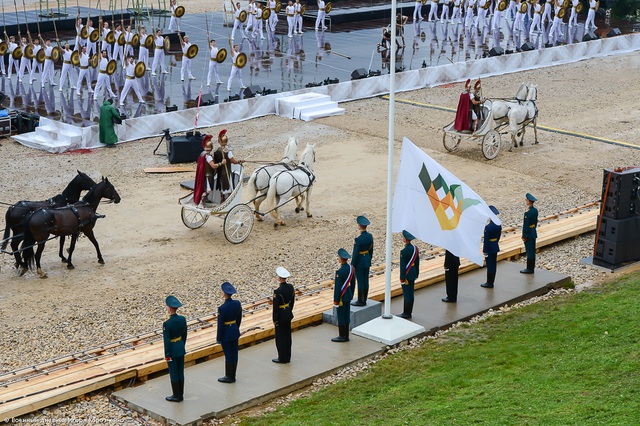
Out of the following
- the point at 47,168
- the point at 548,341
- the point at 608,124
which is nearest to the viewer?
the point at 548,341

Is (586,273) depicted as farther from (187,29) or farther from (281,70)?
(187,29)

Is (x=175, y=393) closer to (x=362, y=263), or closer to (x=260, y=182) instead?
(x=362, y=263)

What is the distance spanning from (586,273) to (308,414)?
25.3 ft

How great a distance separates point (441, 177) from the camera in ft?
47.5

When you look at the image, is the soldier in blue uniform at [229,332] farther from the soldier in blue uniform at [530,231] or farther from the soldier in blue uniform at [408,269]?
the soldier in blue uniform at [530,231]

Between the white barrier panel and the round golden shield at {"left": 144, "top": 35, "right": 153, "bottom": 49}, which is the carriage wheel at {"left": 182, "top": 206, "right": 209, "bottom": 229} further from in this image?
the round golden shield at {"left": 144, "top": 35, "right": 153, "bottom": 49}

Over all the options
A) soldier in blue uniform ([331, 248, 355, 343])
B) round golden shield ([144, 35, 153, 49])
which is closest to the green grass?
soldier in blue uniform ([331, 248, 355, 343])

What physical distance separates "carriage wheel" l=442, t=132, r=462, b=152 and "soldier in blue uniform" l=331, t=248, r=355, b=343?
12222 mm

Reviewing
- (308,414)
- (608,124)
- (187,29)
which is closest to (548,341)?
(308,414)

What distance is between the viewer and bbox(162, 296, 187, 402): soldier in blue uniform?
12.0 m

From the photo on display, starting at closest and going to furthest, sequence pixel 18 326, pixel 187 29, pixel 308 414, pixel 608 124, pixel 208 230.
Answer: pixel 308 414
pixel 18 326
pixel 208 230
pixel 608 124
pixel 187 29

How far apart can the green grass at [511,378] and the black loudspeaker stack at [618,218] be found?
2423 mm

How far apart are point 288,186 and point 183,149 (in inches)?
219

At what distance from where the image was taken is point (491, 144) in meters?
24.9
